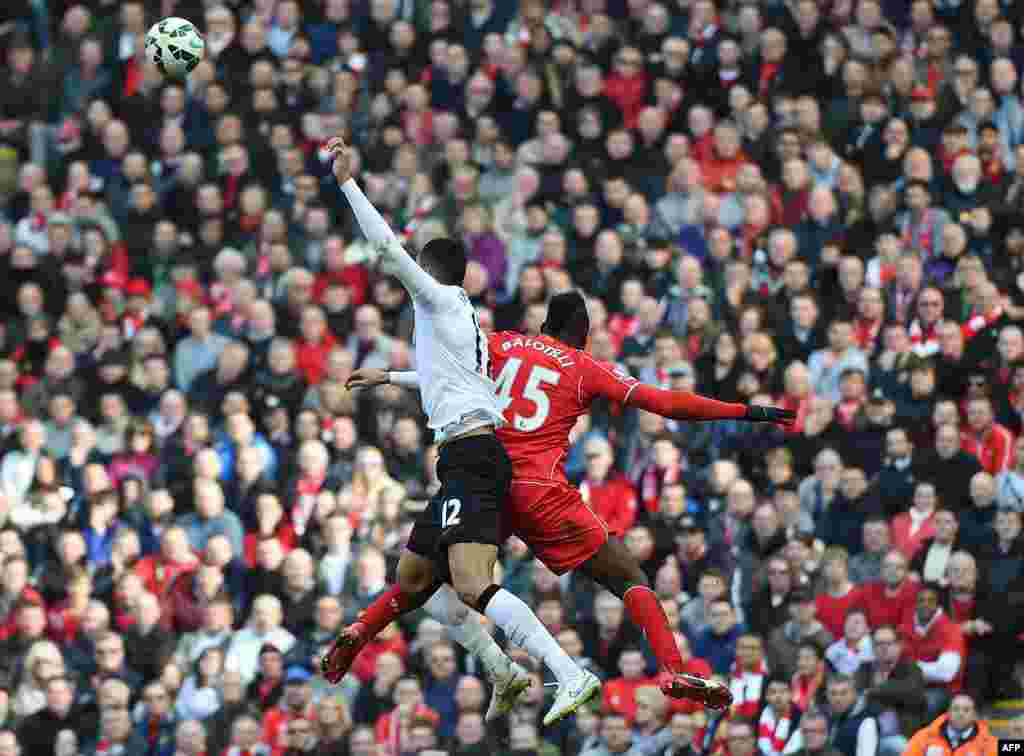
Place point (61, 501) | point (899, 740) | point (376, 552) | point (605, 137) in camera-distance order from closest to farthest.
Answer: point (899, 740) < point (376, 552) < point (61, 501) < point (605, 137)

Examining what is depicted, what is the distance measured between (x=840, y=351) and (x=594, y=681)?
6.44m

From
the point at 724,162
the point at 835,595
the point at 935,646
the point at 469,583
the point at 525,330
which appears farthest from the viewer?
the point at 724,162

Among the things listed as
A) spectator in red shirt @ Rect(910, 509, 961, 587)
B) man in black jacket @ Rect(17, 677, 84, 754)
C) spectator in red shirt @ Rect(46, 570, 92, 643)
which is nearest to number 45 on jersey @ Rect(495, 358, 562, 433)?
spectator in red shirt @ Rect(910, 509, 961, 587)

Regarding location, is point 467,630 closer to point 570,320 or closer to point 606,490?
point 570,320

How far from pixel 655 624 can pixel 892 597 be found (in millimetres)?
4094

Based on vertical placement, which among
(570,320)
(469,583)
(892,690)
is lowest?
(892,690)

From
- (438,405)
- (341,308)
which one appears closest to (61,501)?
(341,308)

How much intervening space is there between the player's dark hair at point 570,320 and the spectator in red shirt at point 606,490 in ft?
15.4

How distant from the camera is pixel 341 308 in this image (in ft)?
70.9

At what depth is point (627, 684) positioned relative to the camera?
1797cm

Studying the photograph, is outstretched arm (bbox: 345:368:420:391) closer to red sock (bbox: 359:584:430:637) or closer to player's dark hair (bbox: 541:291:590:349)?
player's dark hair (bbox: 541:291:590:349)

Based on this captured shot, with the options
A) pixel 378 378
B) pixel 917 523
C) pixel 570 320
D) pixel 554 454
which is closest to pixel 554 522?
pixel 554 454

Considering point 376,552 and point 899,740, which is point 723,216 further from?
point 899,740

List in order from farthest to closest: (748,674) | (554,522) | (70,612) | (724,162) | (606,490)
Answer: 1. (724,162)
2. (70,612)
3. (606,490)
4. (748,674)
5. (554,522)
